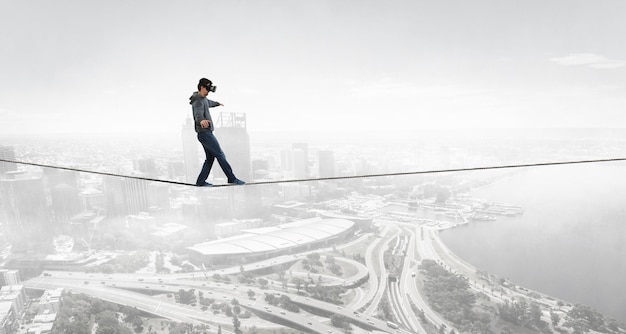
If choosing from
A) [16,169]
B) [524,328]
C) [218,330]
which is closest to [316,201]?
[218,330]

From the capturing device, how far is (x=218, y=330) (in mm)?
11102

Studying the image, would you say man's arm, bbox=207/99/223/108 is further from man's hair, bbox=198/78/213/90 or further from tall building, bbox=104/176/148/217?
tall building, bbox=104/176/148/217

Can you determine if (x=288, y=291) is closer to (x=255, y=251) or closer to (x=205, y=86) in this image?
(x=255, y=251)

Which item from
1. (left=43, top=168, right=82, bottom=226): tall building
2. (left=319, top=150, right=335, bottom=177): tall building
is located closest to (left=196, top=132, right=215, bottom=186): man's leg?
(left=319, top=150, right=335, bottom=177): tall building

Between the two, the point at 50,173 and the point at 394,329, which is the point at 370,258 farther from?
the point at 50,173

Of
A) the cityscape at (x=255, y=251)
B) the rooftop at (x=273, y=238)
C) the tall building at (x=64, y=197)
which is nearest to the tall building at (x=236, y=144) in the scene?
the cityscape at (x=255, y=251)

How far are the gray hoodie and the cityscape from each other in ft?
16.9

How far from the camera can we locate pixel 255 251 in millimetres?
11914

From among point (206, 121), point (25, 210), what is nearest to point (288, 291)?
point (206, 121)

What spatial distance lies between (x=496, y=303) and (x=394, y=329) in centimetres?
389

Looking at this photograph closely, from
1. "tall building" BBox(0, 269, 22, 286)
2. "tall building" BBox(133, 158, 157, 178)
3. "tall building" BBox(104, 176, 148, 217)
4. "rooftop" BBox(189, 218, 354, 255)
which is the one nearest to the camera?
"rooftop" BBox(189, 218, 354, 255)

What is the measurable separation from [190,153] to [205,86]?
7255 millimetres

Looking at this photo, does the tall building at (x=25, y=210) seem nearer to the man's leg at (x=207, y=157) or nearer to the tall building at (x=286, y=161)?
the tall building at (x=286, y=161)

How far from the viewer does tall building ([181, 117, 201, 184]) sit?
32.9 feet
